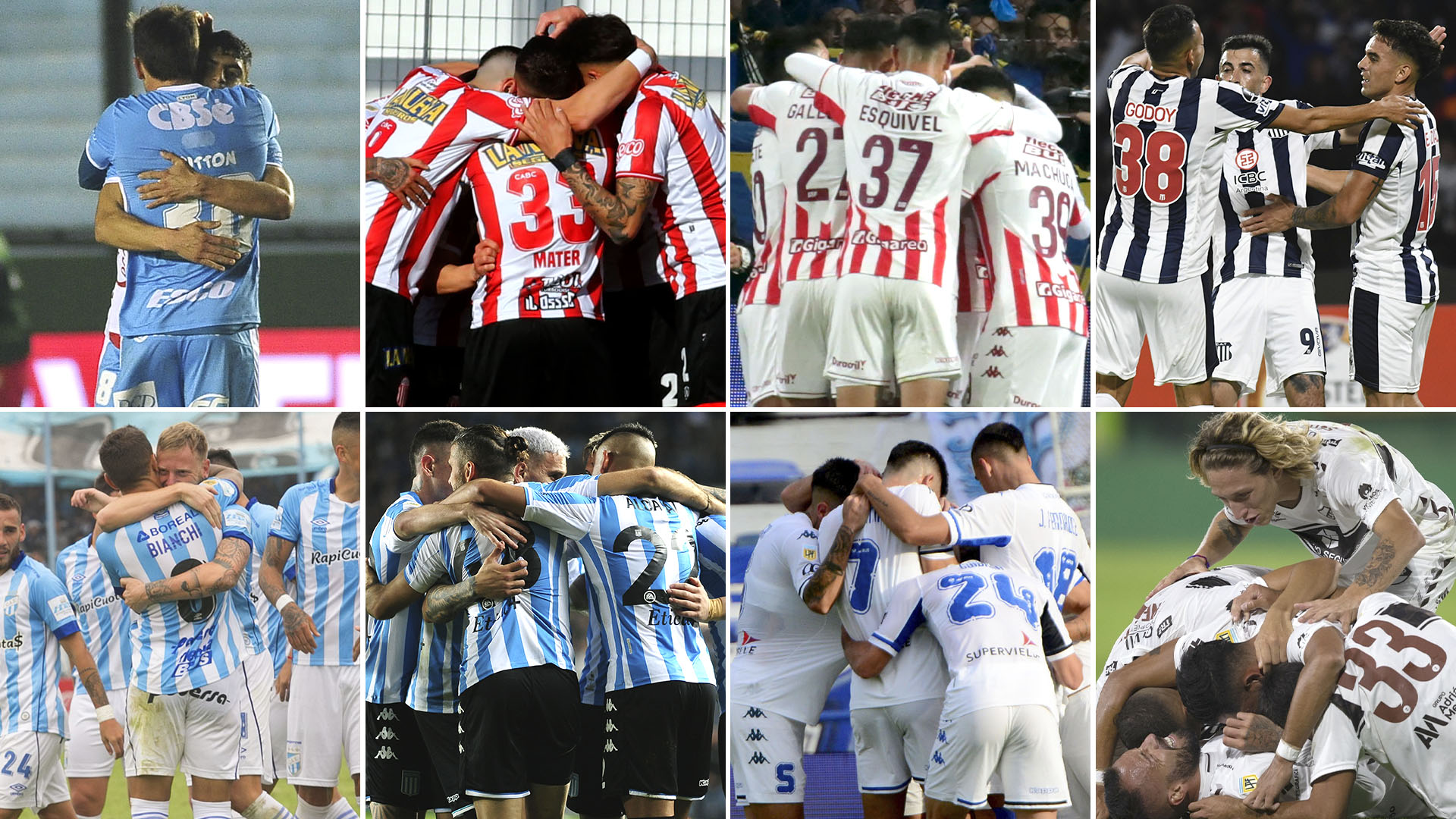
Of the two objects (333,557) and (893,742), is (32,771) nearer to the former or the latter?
(333,557)

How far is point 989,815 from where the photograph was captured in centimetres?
403

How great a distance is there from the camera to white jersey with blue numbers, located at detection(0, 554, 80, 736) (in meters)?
4.07

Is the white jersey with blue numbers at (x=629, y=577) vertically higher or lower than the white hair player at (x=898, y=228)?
lower

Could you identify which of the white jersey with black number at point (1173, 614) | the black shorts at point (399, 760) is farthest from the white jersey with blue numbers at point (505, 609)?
the white jersey with black number at point (1173, 614)

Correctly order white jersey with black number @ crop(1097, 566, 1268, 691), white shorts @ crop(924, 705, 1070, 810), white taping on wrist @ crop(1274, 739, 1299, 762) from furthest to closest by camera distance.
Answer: white jersey with black number @ crop(1097, 566, 1268, 691), white taping on wrist @ crop(1274, 739, 1299, 762), white shorts @ crop(924, 705, 1070, 810)

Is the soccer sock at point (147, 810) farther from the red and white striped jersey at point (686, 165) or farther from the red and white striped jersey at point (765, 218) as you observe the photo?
the red and white striped jersey at point (765, 218)

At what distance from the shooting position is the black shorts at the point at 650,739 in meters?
4.03

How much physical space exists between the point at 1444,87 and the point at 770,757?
3159 mm

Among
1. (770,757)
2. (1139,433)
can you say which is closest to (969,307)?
(1139,433)

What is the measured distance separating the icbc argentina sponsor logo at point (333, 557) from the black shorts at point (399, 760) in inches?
18.3

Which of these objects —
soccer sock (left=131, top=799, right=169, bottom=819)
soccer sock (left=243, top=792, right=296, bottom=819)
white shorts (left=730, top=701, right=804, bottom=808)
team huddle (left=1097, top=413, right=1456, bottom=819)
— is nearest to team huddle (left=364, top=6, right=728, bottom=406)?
white shorts (left=730, top=701, right=804, bottom=808)

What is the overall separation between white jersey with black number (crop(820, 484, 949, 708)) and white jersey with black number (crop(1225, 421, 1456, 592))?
4.08ft

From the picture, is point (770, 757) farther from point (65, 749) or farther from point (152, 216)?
point (152, 216)

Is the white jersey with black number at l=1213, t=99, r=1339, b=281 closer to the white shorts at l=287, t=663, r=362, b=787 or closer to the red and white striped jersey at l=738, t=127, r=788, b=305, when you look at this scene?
the red and white striped jersey at l=738, t=127, r=788, b=305
